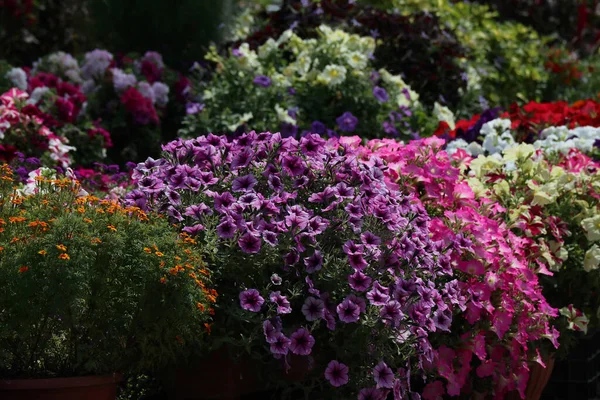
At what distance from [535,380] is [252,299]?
1.81 meters

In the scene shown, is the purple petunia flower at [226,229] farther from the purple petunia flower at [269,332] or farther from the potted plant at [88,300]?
the purple petunia flower at [269,332]

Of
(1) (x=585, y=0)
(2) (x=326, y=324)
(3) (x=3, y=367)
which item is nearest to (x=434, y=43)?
(2) (x=326, y=324)

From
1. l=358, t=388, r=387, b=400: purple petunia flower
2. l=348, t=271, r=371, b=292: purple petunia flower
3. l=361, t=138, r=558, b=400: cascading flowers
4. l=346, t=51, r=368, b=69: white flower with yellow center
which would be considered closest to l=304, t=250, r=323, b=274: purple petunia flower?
l=348, t=271, r=371, b=292: purple petunia flower

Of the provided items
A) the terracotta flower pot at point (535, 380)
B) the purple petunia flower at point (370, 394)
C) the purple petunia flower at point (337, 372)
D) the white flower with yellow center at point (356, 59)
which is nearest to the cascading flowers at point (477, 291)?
the terracotta flower pot at point (535, 380)

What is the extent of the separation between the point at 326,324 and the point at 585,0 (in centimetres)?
1165

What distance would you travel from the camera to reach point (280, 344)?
3125mm

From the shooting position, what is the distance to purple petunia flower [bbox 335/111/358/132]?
628 cm

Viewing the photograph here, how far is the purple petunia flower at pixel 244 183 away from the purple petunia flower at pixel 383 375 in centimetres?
77

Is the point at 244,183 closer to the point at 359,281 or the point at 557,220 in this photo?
the point at 359,281

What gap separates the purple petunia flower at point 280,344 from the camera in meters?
3.10

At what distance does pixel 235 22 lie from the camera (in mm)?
8547

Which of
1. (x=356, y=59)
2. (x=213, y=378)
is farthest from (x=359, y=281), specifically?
(x=356, y=59)

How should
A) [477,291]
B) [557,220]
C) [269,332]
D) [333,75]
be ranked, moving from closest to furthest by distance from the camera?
[269,332] < [477,291] < [557,220] < [333,75]

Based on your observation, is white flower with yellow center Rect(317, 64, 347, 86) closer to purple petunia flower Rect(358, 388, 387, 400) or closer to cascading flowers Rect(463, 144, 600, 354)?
cascading flowers Rect(463, 144, 600, 354)
